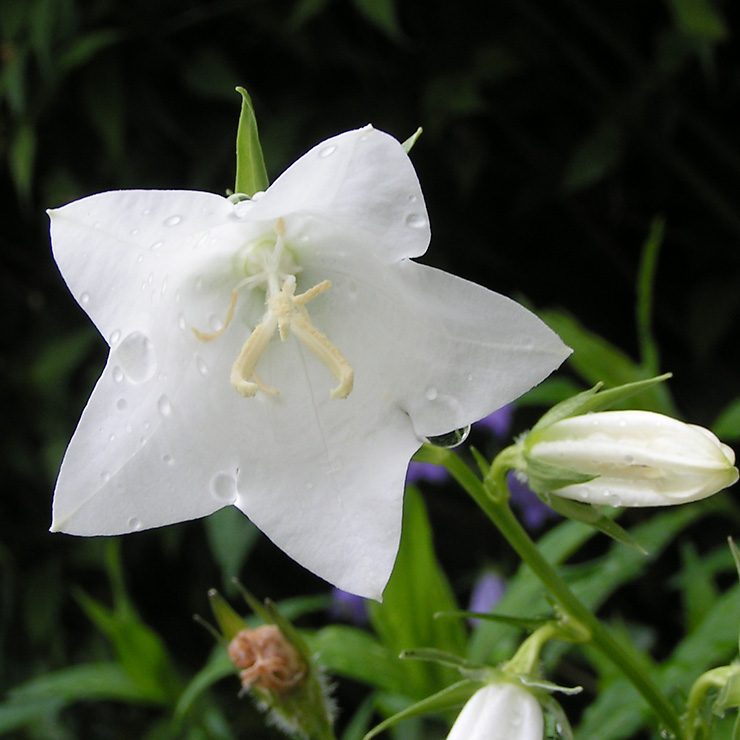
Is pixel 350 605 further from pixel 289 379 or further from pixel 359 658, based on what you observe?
pixel 289 379

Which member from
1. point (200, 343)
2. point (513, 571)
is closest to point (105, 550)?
A: point (513, 571)

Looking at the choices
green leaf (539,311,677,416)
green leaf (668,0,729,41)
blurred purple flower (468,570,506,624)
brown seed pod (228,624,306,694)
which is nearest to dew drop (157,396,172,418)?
brown seed pod (228,624,306,694)

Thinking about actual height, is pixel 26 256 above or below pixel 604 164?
below

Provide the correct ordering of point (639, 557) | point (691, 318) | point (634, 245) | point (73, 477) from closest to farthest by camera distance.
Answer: point (73, 477), point (639, 557), point (691, 318), point (634, 245)

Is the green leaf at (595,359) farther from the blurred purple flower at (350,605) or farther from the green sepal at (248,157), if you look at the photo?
the green sepal at (248,157)

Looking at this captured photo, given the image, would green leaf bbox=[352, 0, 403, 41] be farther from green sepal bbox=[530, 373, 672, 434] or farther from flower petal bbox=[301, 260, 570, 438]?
green sepal bbox=[530, 373, 672, 434]

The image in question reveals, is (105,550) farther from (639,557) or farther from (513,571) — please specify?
(639,557)

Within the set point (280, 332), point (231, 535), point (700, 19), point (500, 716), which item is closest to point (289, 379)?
point (280, 332)
